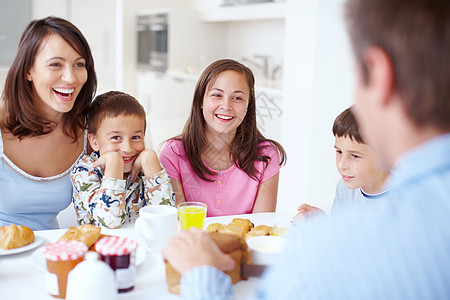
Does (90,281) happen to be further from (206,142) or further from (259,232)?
(206,142)

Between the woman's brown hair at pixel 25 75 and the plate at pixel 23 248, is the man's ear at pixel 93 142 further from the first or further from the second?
the plate at pixel 23 248

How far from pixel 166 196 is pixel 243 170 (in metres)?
0.44

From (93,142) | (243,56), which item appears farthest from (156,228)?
(243,56)

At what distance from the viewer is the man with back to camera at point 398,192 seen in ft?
1.86

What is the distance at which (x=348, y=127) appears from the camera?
167 cm

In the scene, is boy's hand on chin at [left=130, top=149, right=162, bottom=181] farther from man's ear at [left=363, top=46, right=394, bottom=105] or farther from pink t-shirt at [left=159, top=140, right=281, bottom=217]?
man's ear at [left=363, top=46, right=394, bottom=105]

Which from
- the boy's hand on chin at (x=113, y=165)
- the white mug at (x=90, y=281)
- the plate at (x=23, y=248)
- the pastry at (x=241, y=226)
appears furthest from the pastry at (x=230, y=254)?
the boy's hand on chin at (x=113, y=165)

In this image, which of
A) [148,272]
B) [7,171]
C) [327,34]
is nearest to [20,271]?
[148,272]

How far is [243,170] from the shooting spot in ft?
6.11

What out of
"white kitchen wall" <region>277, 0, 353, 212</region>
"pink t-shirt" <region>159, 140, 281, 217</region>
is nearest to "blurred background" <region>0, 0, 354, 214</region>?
"white kitchen wall" <region>277, 0, 353, 212</region>

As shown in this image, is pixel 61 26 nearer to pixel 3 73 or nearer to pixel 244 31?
pixel 3 73

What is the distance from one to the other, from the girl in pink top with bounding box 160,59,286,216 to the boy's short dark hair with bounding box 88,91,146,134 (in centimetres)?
29

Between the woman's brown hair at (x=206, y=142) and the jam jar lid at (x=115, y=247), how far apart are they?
0.86 m

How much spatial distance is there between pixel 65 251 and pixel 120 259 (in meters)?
0.11
